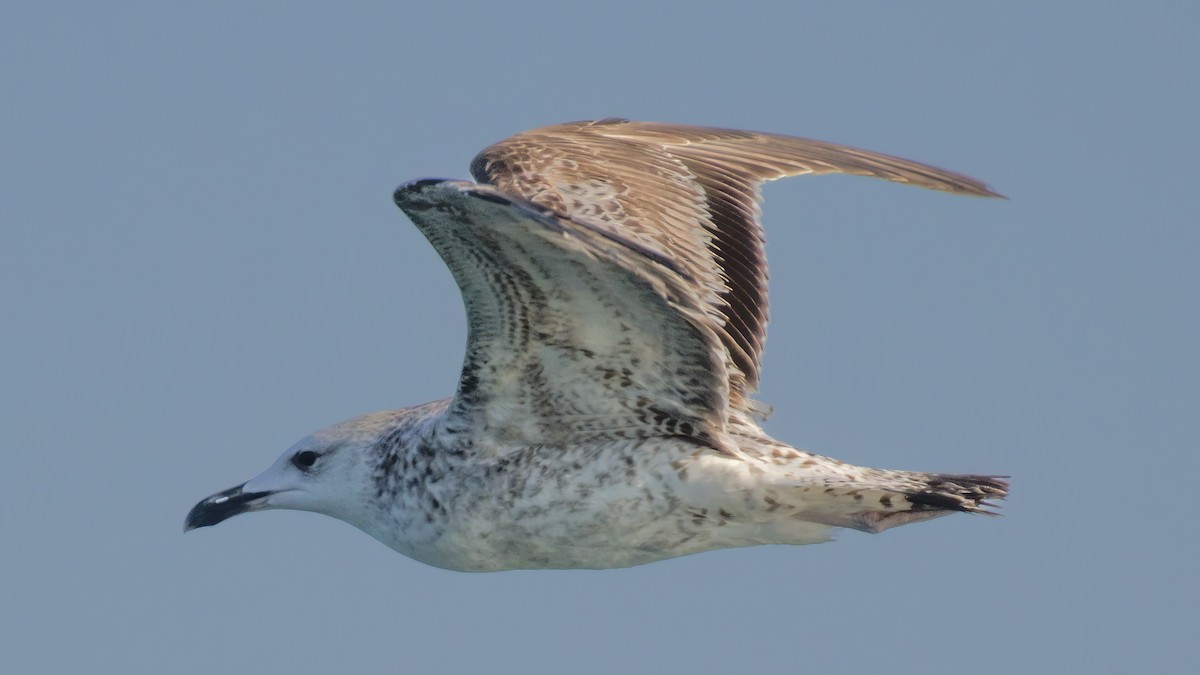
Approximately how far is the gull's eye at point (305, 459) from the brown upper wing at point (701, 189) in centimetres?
216

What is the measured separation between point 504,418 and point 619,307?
1.22 meters

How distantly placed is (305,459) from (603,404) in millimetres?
2512

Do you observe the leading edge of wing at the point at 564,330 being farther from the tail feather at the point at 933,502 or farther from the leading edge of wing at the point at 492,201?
the tail feather at the point at 933,502

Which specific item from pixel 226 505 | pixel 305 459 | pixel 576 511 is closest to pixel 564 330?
pixel 576 511

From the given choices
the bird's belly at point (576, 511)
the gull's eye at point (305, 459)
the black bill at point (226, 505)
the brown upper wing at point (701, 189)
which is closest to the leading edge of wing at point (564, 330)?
the bird's belly at point (576, 511)

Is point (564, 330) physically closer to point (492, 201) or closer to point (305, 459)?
point (492, 201)

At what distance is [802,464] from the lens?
10289mm

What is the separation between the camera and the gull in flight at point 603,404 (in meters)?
9.45

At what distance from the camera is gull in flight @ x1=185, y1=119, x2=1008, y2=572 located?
9.45m

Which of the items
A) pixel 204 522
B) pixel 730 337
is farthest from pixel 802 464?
pixel 204 522

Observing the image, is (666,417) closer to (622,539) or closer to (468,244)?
(622,539)

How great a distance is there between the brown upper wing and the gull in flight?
1cm

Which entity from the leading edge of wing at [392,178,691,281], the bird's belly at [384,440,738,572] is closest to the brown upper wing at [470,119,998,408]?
the bird's belly at [384,440,738,572]

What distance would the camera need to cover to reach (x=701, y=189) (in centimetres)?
1161
